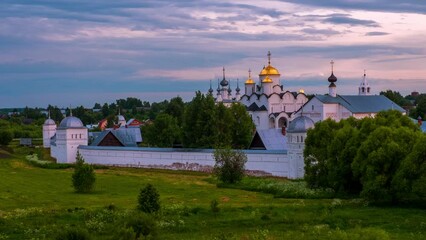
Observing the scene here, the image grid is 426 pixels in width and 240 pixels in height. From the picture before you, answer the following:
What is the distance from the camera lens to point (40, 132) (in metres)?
96.7

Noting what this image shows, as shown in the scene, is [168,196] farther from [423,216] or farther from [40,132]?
[40,132]

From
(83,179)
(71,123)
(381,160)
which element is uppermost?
(71,123)

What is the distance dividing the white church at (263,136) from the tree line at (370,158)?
5.04m

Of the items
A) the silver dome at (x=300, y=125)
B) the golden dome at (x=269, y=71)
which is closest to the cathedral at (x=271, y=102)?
the golden dome at (x=269, y=71)

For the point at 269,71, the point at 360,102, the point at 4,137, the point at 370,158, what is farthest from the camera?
the point at 269,71

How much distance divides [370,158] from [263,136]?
64.4 ft

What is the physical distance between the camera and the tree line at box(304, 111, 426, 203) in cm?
2536

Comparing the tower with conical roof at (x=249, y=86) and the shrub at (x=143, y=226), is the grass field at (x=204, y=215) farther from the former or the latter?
the tower with conical roof at (x=249, y=86)

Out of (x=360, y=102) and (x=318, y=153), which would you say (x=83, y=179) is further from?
(x=360, y=102)

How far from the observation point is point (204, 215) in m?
23.2

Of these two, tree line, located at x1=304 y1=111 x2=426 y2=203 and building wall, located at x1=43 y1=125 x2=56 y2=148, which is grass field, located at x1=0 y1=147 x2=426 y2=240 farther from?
building wall, located at x1=43 y1=125 x2=56 y2=148

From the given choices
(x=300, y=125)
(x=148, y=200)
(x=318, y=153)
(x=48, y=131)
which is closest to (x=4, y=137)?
(x=48, y=131)

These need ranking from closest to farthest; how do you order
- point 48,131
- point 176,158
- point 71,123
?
point 176,158
point 71,123
point 48,131

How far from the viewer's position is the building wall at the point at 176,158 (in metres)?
39.9
